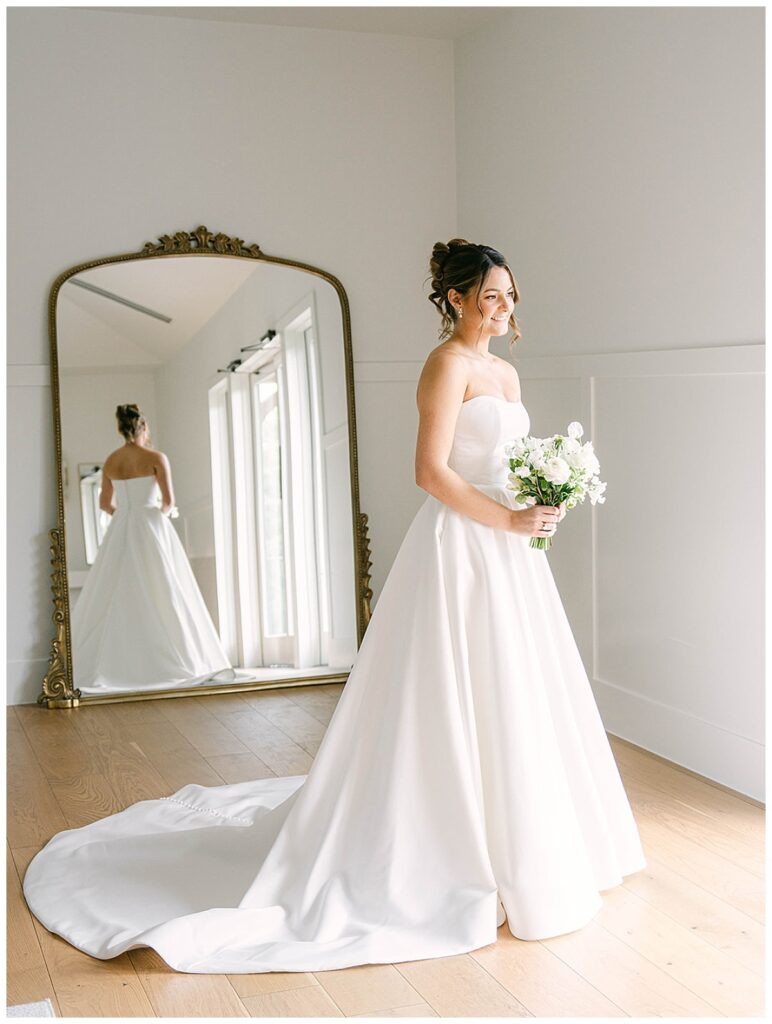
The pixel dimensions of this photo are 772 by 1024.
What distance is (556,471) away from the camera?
2.64 m

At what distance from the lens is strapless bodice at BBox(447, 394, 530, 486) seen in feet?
9.27

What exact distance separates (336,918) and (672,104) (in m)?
2.85

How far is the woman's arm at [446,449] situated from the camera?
2732mm

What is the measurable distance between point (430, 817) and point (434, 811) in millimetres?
17

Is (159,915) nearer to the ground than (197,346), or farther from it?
nearer to the ground

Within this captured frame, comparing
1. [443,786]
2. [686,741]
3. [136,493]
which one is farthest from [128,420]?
[443,786]

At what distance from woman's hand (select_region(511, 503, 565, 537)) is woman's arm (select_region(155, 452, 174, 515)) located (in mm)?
2751

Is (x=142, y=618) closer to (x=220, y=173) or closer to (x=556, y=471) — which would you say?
(x=220, y=173)

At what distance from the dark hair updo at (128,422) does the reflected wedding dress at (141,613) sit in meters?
0.20

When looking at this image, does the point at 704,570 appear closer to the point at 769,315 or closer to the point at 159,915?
the point at 769,315

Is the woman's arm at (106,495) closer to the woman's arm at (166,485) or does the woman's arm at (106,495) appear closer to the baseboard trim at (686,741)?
the woman's arm at (166,485)

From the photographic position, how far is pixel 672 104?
384cm

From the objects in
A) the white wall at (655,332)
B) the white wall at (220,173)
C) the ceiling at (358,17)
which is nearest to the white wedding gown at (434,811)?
the white wall at (655,332)

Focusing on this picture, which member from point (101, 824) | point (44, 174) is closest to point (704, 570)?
point (101, 824)
